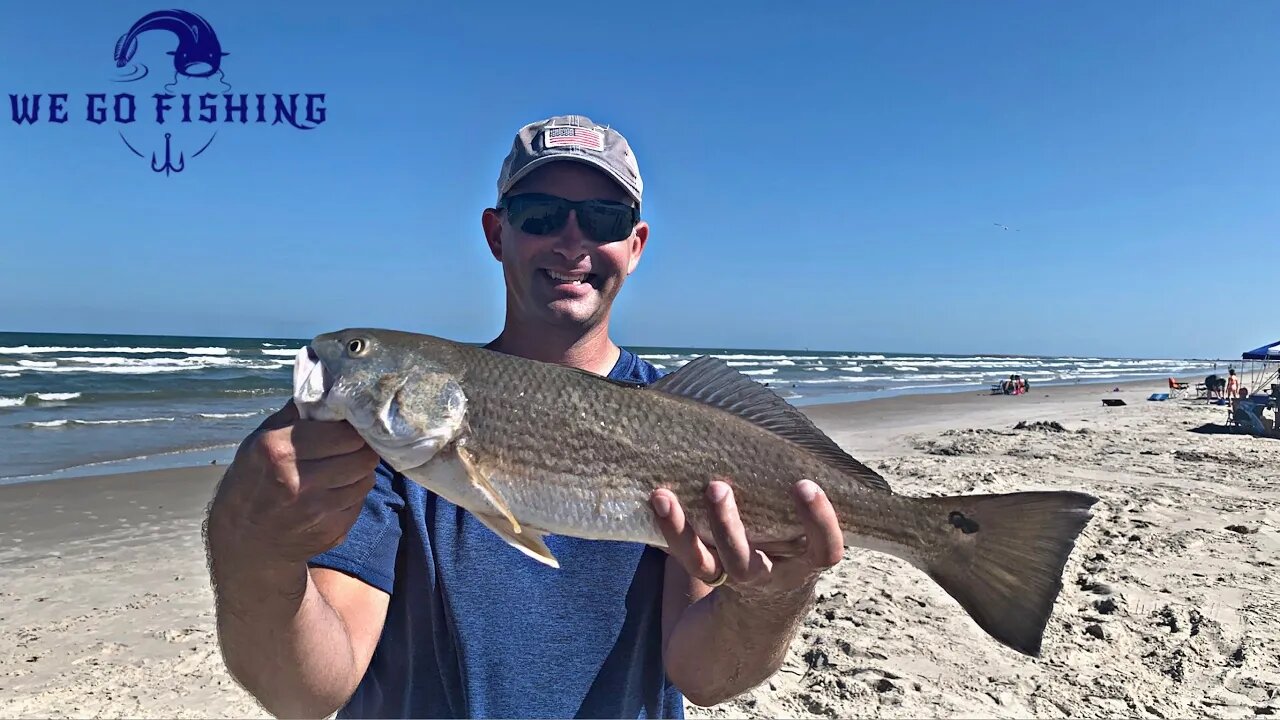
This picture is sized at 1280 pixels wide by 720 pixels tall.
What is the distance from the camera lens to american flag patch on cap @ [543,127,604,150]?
307cm

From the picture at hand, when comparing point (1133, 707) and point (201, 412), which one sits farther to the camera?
point (201, 412)

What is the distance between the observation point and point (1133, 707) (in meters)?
4.50

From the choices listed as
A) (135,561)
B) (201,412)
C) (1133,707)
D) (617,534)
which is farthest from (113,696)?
(201,412)

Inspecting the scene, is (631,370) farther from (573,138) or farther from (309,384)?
(309,384)

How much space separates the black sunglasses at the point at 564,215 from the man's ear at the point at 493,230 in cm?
17

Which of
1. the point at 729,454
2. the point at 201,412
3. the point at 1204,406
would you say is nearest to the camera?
the point at 729,454

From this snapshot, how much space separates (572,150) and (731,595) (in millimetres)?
1826

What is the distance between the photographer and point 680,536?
239cm

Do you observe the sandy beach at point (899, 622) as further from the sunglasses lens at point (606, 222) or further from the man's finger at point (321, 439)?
the man's finger at point (321, 439)

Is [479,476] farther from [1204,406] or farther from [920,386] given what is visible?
[920,386]

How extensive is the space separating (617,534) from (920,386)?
130ft

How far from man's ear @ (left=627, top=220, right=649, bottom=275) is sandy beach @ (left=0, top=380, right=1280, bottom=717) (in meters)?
2.97

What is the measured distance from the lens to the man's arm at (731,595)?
240cm

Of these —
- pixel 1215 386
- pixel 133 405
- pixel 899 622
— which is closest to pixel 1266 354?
pixel 1215 386
